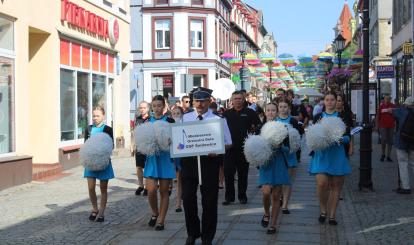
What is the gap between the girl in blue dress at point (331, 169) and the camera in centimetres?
814

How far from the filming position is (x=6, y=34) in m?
12.7

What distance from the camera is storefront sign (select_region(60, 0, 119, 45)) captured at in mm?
15812

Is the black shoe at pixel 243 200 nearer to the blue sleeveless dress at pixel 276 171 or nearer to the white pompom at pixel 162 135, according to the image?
the blue sleeveless dress at pixel 276 171

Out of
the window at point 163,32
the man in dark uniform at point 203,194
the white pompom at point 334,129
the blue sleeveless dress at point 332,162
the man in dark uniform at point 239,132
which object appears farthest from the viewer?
the window at point 163,32

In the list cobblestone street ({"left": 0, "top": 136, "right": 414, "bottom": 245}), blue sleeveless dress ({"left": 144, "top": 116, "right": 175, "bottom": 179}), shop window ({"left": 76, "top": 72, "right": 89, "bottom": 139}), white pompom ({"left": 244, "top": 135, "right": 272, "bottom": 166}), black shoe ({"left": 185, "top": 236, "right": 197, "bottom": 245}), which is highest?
shop window ({"left": 76, "top": 72, "right": 89, "bottom": 139})

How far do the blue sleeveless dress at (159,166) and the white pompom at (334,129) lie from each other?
86.2 inches

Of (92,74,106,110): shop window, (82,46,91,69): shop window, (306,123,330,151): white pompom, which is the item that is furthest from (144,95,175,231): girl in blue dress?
(92,74,106,110): shop window

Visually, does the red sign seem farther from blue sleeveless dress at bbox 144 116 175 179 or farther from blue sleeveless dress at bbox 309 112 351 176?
blue sleeveless dress at bbox 309 112 351 176

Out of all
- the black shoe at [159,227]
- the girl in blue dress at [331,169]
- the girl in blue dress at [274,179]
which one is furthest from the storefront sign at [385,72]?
the black shoe at [159,227]

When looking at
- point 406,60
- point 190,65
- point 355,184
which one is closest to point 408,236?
point 355,184

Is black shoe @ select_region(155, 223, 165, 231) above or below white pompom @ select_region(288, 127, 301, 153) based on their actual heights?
below

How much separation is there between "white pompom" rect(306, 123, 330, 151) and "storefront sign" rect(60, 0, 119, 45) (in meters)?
9.53

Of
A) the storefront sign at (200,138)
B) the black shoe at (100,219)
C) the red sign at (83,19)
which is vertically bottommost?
the black shoe at (100,219)

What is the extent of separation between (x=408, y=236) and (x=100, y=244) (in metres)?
3.84
